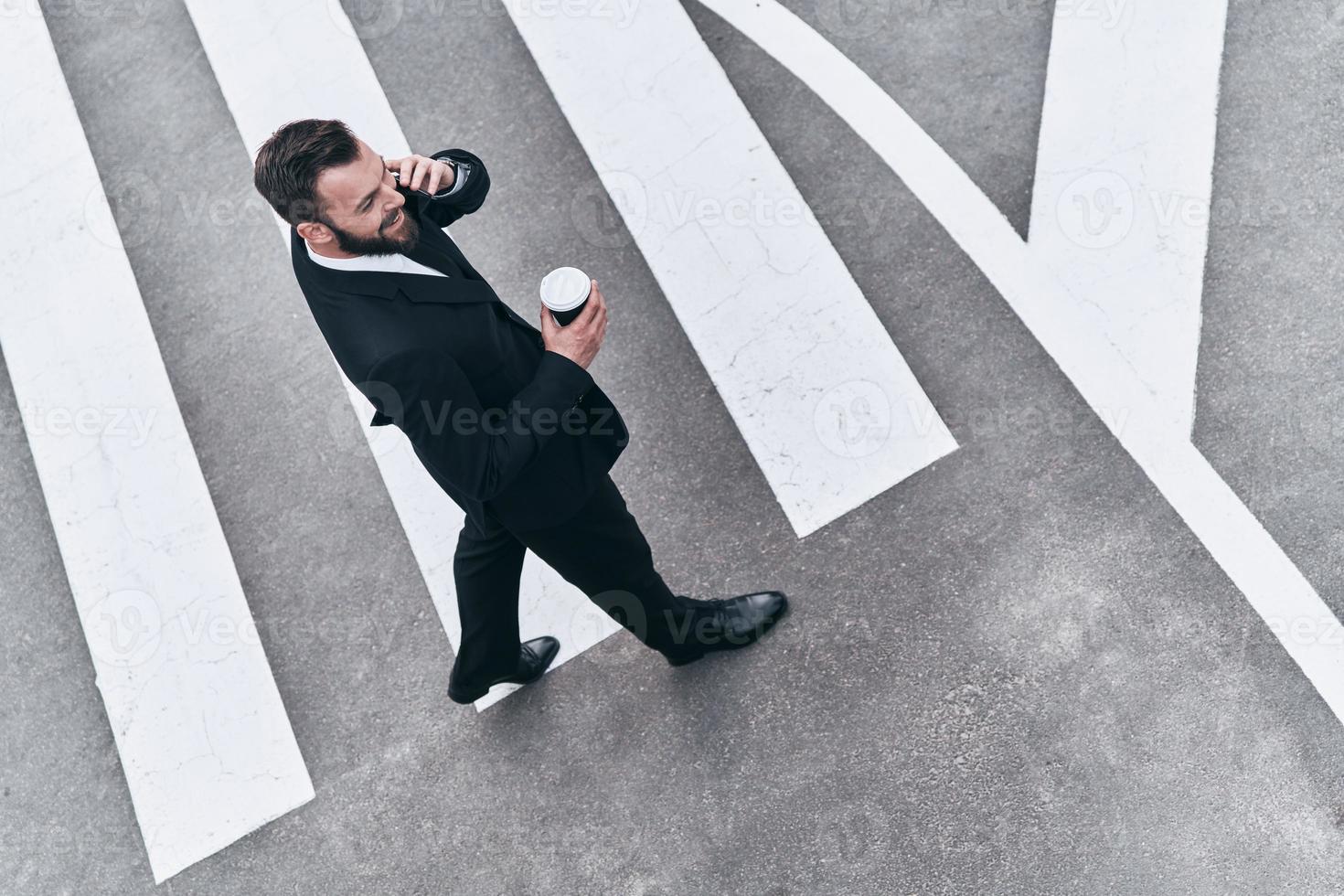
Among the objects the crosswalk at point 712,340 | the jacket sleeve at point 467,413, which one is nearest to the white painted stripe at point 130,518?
the crosswalk at point 712,340

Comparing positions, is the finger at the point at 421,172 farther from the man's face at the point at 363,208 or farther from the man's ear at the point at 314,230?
the man's ear at the point at 314,230

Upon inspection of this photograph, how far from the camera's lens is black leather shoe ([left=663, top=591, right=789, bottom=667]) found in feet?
13.6

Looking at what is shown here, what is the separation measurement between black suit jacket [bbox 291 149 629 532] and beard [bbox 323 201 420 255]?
4 centimetres

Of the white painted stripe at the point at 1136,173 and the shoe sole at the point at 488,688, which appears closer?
the shoe sole at the point at 488,688

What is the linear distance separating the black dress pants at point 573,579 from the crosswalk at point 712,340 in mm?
563

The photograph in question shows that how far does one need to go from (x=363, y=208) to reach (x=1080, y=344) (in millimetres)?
3088

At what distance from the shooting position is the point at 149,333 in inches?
200

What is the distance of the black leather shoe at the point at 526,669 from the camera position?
13.1 ft

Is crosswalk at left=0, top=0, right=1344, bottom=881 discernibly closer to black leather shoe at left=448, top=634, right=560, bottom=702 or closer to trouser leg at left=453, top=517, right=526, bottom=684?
black leather shoe at left=448, top=634, right=560, bottom=702

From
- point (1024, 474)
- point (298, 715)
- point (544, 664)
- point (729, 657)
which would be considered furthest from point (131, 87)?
point (1024, 474)

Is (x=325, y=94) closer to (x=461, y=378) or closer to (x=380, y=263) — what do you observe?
(x=380, y=263)

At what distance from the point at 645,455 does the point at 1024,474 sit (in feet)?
5.27

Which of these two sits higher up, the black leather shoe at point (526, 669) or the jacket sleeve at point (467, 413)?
the jacket sleeve at point (467, 413)

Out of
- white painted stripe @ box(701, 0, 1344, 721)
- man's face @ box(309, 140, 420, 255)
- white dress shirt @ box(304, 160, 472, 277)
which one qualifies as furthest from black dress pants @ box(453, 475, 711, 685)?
white painted stripe @ box(701, 0, 1344, 721)
